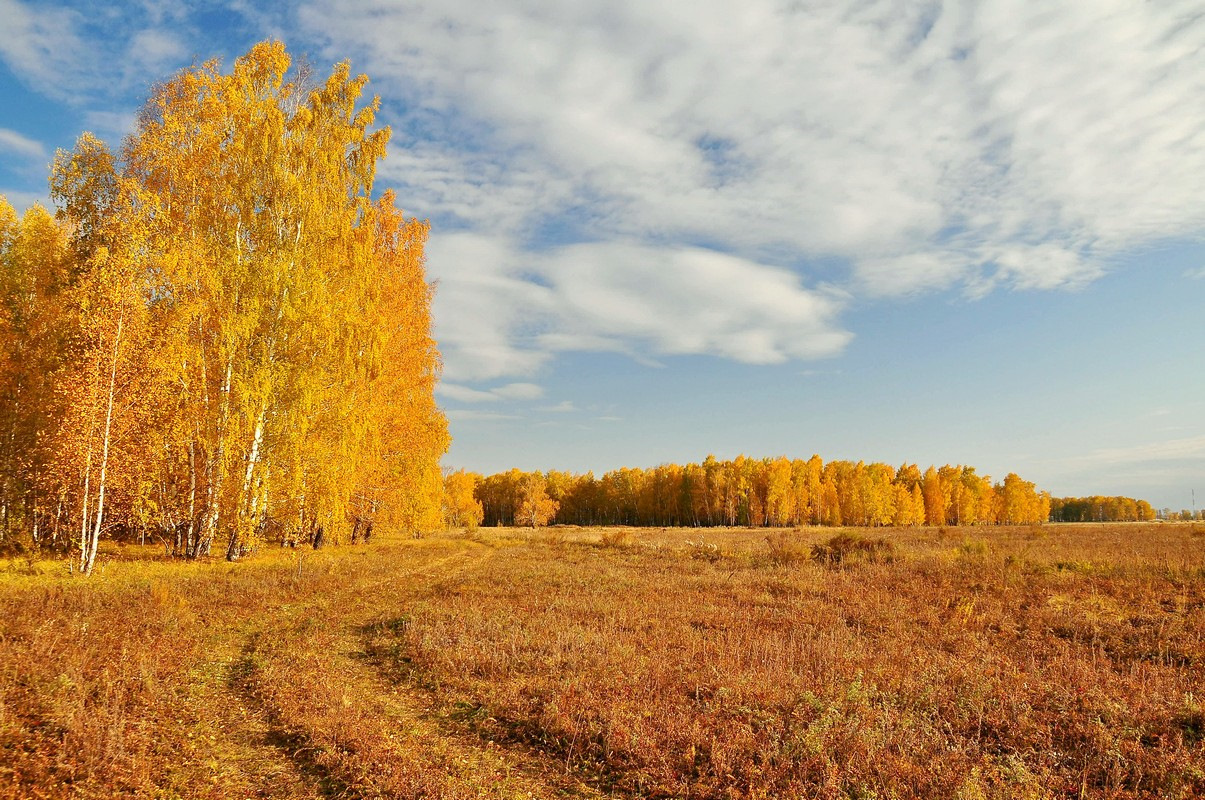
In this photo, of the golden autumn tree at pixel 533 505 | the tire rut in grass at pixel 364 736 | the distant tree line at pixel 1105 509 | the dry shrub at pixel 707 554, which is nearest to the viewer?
the tire rut in grass at pixel 364 736

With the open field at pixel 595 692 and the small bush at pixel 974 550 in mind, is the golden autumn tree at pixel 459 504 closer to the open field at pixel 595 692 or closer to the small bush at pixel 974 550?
the small bush at pixel 974 550

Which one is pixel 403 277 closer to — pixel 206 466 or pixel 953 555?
pixel 206 466

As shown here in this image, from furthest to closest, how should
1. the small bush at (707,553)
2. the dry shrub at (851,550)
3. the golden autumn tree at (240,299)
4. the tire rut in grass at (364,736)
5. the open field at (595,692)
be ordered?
the small bush at (707,553), the dry shrub at (851,550), the golden autumn tree at (240,299), the open field at (595,692), the tire rut in grass at (364,736)

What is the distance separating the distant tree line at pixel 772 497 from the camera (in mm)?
95875

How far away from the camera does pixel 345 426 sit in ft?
78.4

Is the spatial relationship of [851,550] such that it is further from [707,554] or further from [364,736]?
[364,736]

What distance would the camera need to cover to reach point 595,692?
360 inches

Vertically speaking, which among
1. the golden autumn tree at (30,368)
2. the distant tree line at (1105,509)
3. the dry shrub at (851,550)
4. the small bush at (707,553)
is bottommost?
the distant tree line at (1105,509)

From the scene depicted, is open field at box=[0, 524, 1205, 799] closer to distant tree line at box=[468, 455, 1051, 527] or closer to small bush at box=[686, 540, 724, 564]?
small bush at box=[686, 540, 724, 564]

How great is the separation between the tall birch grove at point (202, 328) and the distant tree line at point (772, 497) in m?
74.7

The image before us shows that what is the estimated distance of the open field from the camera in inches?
259

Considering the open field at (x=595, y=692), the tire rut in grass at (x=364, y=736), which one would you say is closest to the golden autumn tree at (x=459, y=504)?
the open field at (x=595, y=692)

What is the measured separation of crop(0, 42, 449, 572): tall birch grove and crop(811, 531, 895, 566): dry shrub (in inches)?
844

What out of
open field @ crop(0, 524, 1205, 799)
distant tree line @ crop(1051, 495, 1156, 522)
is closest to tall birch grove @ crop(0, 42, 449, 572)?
open field @ crop(0, 524, 1205, 799)
